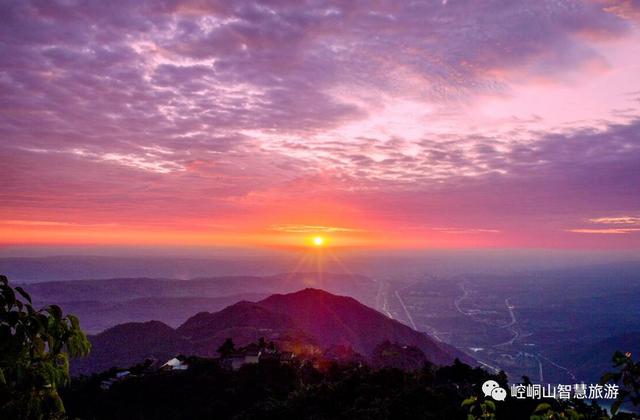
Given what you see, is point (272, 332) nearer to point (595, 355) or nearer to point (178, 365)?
point (178, 365)

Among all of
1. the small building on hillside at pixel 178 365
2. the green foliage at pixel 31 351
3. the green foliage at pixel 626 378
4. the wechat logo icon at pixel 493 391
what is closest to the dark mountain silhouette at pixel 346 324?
the small building on hillside at pixel 178 365

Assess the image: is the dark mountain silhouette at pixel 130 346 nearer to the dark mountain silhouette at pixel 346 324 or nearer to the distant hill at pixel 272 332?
the distant hill at pixel 272 332

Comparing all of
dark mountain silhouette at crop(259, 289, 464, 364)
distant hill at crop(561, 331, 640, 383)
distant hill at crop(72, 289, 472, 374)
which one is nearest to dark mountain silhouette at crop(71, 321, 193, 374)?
distant hill at crop(72, 289, 472, 374)

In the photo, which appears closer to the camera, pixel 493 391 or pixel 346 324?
pixel 493 391

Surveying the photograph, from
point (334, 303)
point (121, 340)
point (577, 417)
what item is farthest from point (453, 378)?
point (334, 303)

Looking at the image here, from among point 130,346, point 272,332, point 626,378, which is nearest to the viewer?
point 626,378

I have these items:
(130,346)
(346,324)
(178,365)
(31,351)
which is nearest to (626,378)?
(31,351)

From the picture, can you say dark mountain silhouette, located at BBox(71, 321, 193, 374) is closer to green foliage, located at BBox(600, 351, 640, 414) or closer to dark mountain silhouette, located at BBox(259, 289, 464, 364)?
dark mountain silhouette, located at BBox(259, 289, 464, 364)
